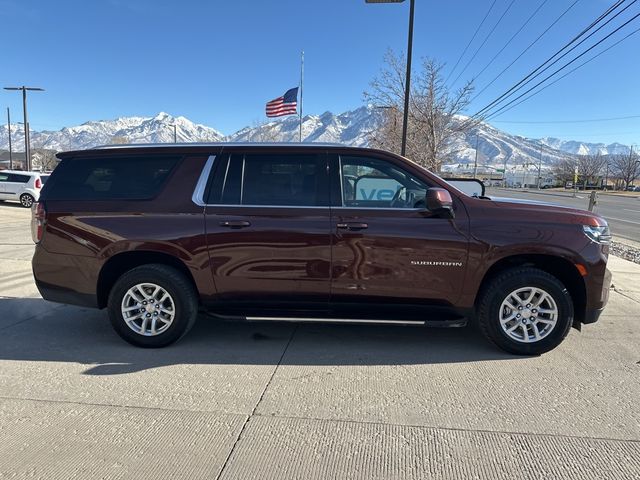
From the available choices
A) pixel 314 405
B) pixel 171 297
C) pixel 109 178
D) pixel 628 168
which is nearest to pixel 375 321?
pixel 314 405

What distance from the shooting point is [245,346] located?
436cm

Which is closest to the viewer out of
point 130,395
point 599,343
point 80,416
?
point 80,416

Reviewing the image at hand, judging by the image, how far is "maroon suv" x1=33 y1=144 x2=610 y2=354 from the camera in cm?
395

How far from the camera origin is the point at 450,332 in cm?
481

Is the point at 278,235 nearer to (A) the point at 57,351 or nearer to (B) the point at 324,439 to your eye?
(B) the point at 324,439

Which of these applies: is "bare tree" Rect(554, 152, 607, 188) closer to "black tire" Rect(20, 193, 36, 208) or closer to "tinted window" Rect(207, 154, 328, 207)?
"black tire" Rect(20, 193, 36, 208)

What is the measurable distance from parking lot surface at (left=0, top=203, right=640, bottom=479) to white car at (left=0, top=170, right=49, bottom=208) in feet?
61.8

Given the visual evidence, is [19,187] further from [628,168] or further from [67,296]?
[628,168]

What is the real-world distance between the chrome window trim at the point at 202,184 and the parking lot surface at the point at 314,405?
4.56ft

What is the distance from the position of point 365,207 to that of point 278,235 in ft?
2.66

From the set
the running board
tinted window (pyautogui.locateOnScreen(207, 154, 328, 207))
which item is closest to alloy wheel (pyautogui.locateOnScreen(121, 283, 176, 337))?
the running board

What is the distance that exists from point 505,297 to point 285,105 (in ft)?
84.8

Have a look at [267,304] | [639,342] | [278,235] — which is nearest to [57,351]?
[267,304]

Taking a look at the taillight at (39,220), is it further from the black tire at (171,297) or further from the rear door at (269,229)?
the rear door at (269,229)
